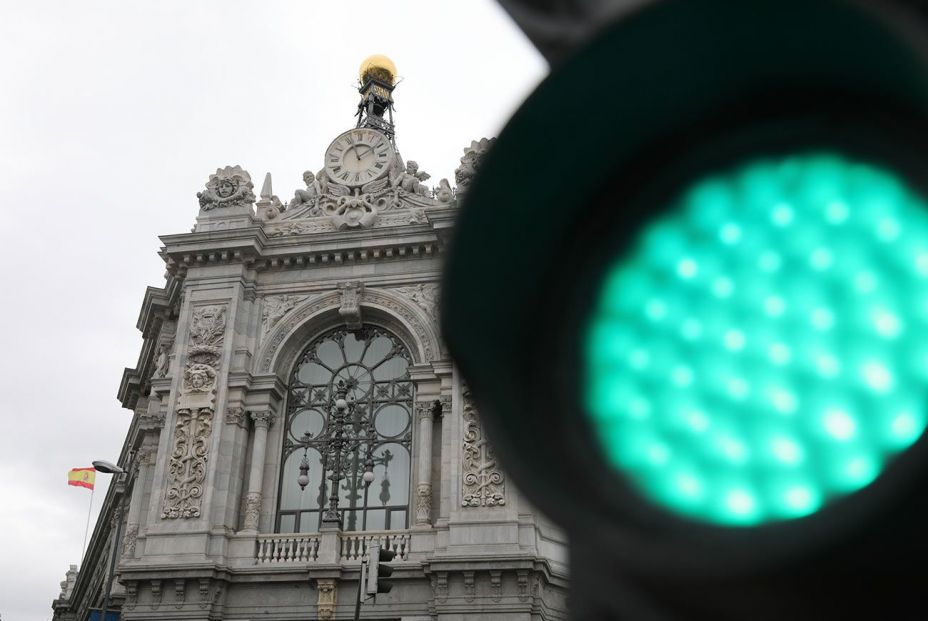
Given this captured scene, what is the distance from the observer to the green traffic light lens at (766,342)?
1.19 metres

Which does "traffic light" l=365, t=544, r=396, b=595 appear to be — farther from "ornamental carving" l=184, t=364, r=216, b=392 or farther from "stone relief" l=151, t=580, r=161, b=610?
"ornamental carving" l=184, t=364, r=216, b=392

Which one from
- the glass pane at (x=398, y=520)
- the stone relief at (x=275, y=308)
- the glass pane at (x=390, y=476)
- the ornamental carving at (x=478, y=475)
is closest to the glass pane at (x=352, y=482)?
the glass pane at (x=390, y=476)

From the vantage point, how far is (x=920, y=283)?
1205 mm

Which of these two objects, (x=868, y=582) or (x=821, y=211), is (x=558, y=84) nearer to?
(x=821, y=211)

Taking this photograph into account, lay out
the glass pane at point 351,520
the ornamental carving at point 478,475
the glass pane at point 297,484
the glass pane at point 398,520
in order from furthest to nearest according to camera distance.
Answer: the glass pane at point 297,484
the glass pane at point 351,520
the glass pane at point 398,520
the ornamental carving at point 478,475

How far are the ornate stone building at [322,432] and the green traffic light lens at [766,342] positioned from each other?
A: 20319 mm

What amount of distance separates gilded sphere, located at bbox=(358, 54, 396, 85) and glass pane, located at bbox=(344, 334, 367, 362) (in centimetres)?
1895

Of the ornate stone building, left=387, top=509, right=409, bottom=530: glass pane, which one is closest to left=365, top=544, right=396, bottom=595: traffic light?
the ornate stone building

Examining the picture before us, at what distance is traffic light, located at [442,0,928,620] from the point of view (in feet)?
3.71

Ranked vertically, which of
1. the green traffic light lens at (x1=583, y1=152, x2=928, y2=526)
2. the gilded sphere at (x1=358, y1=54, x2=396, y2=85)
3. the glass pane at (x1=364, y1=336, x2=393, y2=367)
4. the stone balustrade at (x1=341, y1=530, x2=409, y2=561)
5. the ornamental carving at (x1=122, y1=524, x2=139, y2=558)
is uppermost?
the gilded sphere at (x1=358, y1=54, x2=396, y2=85)

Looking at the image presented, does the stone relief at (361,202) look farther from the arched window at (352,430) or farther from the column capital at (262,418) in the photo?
the column capital at (262,418)

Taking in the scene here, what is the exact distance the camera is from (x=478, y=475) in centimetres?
2247

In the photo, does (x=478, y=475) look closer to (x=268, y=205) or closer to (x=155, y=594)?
(x=155, y=594)

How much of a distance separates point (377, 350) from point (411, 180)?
15.8 ft
